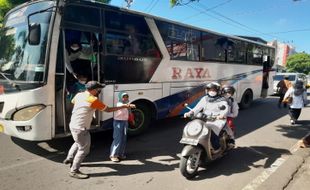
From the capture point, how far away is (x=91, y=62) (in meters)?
5.97

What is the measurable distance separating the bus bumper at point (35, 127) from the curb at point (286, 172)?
379 cm

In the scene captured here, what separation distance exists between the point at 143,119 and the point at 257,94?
25.8ft

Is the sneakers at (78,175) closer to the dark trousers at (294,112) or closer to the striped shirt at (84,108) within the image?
the striped shirt at (84,108)

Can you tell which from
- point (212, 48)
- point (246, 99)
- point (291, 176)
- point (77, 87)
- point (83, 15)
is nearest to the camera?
point (291, 176)

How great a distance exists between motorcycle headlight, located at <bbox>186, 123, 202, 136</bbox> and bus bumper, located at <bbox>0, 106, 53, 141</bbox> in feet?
8.49

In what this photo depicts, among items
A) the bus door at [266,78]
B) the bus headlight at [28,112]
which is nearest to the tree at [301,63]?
the bus door at [266,78]

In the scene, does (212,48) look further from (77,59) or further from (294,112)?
(77,59)

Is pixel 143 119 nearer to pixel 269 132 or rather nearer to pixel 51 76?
pixel 51 76

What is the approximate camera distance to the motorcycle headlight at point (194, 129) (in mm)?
4691

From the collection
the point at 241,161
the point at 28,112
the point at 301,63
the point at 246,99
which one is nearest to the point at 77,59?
the point at 28,112

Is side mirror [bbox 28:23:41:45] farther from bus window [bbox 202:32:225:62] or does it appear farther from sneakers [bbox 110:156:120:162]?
bus window [bbox 202:32:225:62]

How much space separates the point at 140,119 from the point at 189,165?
277cm

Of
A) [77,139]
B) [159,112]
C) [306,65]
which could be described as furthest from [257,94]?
[306,65]

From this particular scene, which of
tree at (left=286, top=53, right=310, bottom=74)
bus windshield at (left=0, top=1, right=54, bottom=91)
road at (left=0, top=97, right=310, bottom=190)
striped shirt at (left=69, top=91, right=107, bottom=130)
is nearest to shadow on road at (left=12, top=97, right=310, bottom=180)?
road at (left=0, top=97, right=310, bottom=190)
